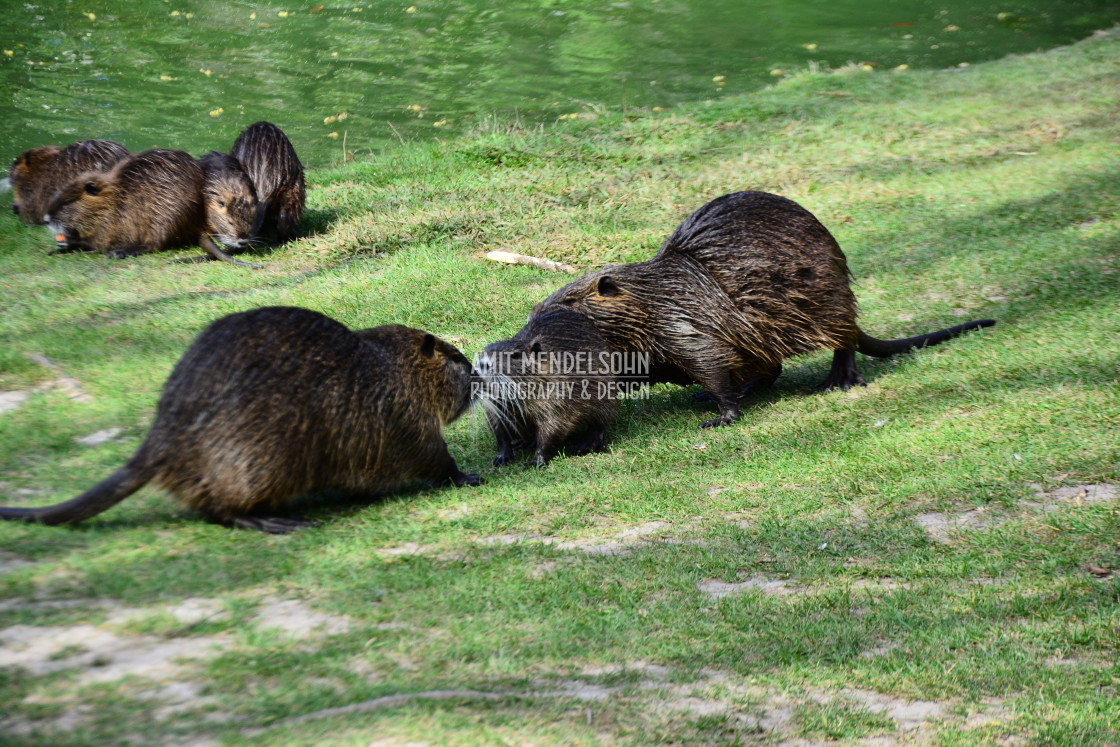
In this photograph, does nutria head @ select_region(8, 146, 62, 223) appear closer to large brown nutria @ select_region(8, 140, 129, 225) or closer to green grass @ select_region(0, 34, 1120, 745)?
large brown nutria @ select_region(8, 140, 129, 225)

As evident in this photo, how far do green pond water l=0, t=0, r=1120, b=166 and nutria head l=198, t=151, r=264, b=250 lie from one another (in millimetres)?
2491

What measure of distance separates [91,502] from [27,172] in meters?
5.49

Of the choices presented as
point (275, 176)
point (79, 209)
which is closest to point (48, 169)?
point (79, 209)

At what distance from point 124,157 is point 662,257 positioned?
15.3ft

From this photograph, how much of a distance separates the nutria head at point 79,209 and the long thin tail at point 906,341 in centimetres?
519

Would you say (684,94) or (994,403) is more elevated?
(684,94)

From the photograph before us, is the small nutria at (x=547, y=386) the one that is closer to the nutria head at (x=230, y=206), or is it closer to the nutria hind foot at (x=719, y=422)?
the nutria hind foot at (x=719, y=422)

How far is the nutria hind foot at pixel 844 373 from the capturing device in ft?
17.3

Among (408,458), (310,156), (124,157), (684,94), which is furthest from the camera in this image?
(684,94)

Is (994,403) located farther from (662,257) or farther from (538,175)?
(538,175)

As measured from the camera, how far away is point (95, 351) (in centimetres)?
512

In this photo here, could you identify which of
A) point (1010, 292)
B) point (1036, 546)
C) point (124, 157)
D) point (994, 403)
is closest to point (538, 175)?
point (124, 157)

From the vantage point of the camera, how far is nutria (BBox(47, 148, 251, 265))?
700 cm

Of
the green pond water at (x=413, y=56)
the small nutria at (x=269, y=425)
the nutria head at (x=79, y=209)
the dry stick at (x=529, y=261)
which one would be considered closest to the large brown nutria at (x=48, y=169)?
the nutria head at (x=79, y=209)
